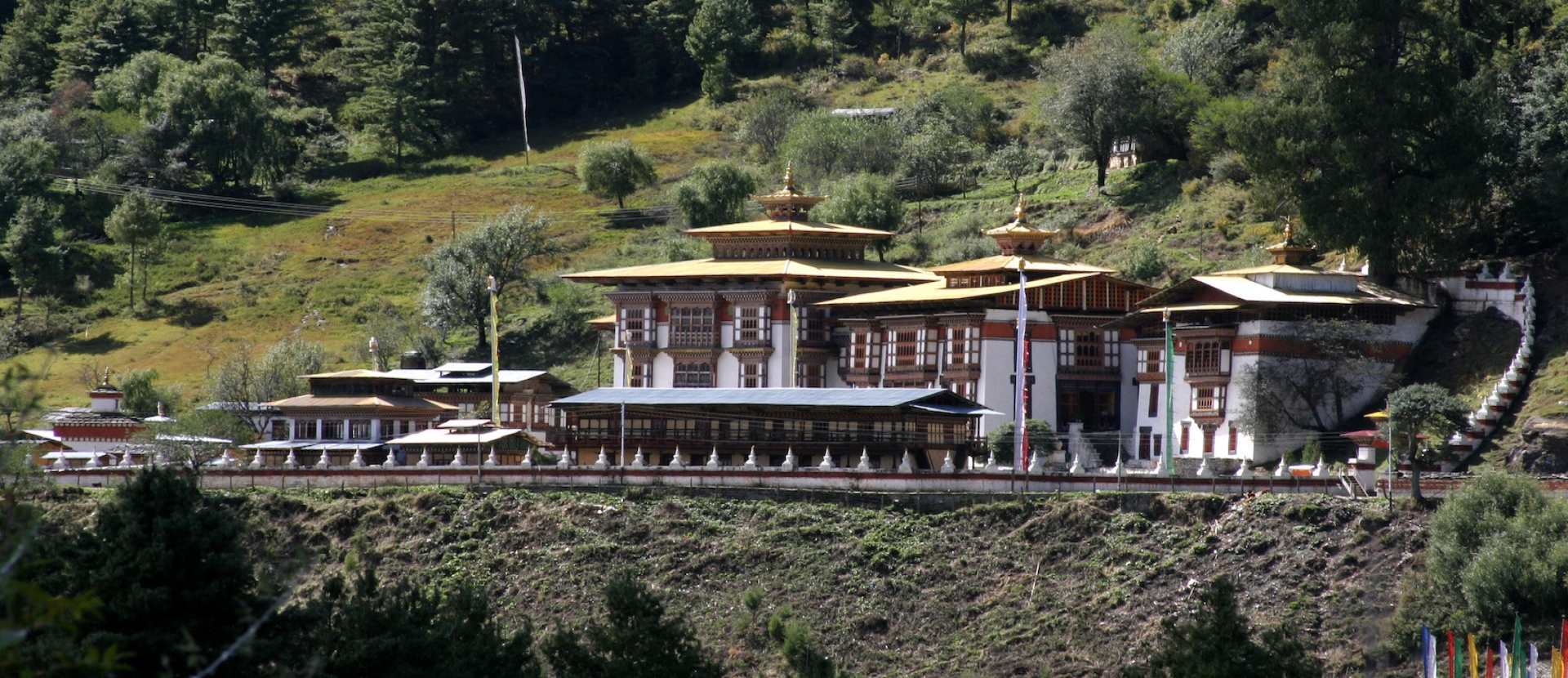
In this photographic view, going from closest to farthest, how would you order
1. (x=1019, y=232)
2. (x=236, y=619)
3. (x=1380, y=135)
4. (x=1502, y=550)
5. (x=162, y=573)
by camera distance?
(x=162, y=573) < (x=236, y=619) < (x=1502, y=550) < (x=1380, y=135) < (x=1019, y=232)

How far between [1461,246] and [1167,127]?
32975 mm

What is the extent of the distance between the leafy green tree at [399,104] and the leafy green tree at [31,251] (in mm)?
26818

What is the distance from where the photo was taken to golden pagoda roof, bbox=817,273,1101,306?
2970 inches

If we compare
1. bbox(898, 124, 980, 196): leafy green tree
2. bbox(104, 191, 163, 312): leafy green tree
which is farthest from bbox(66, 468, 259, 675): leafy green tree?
bbox(104, 191, 163, 312): leafy green tree

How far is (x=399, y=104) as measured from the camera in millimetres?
139125

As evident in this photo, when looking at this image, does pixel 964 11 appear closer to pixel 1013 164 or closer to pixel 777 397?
pixel 1013 164

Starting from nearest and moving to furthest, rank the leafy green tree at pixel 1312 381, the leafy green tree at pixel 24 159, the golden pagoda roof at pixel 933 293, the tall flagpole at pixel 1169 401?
1. the tall flagpole at pixel 1169 401
2. the leafy green tree at pixel 1312 381
3. the golden pagoda roof at pixel 933 293
4. the leafy green tree at pixel 24 159

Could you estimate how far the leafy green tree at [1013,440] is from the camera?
230 feet

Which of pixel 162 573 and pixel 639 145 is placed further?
pixel 639 145

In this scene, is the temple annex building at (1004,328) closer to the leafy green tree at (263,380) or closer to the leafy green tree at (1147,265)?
the leafy green tree at (1147,265)

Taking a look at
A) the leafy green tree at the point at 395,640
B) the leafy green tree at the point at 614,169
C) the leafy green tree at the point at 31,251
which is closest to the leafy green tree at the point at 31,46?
the leafy green tree at the point at 31,251

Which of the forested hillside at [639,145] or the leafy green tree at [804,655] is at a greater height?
the forested hillside at [639,145]

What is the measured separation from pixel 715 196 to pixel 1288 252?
4326 centimetres

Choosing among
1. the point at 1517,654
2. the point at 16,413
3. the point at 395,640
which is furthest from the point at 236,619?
the point at 1517,654
